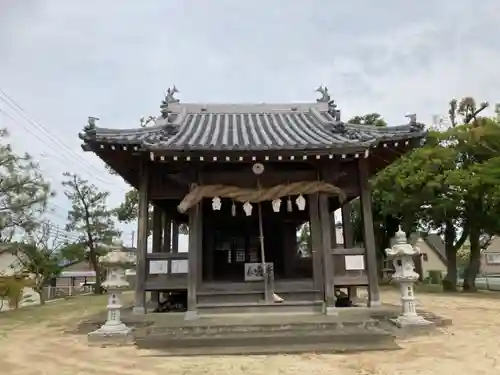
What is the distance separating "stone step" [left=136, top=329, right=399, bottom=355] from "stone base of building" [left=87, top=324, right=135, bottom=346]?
45 cm

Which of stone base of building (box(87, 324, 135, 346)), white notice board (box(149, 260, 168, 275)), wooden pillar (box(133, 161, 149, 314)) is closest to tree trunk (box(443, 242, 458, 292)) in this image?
white notice board (box(149, 260, 168, 275))

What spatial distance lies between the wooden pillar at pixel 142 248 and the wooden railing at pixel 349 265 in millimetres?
4355

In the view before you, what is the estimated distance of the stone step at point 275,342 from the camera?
7.24 meters

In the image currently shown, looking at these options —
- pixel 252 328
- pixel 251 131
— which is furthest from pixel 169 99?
Answer: pixel 252 328

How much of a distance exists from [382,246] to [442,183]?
10.2 metres

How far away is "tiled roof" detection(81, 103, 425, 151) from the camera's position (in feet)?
30.9

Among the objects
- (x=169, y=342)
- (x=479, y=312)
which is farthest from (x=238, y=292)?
(x=479, y=312)

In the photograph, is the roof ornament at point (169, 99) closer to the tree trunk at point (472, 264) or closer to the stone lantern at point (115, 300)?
the stone lantern at point (115, 300)

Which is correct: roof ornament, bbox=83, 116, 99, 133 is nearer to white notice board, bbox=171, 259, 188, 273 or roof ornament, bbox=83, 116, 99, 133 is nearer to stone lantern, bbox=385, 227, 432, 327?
white notice board, bbox=171, 259, 188, 273

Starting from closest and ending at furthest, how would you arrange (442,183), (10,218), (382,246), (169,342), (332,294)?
1. (169,342)
2. (332,294)
3. (10,218)
4. (442,183)
5. (382,246)

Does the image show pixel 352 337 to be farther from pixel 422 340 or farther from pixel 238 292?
pixel 238 292

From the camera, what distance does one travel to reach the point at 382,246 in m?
28.3

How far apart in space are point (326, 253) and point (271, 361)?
12.2 ft

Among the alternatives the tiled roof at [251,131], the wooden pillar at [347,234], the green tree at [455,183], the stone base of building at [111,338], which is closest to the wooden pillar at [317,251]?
the tiled roof at [251,131]
